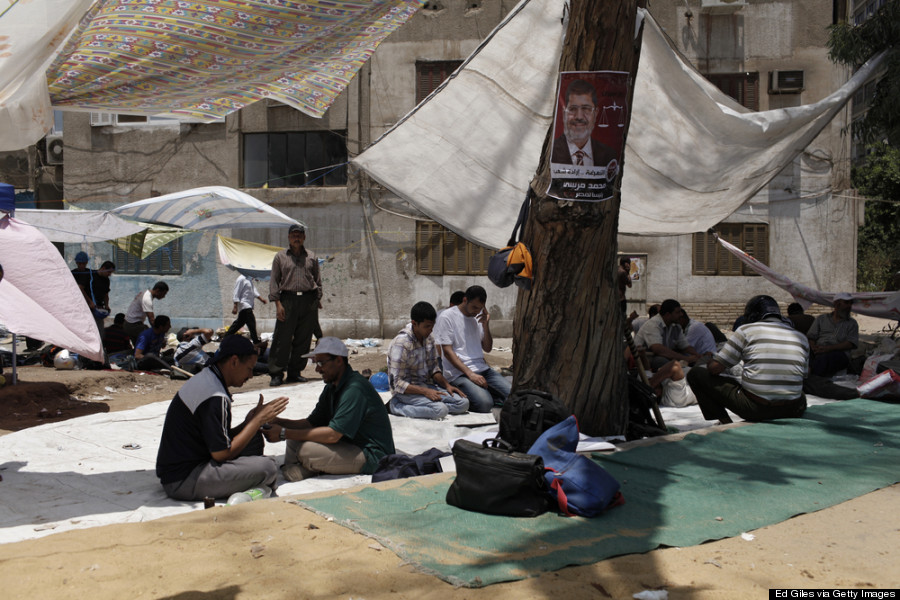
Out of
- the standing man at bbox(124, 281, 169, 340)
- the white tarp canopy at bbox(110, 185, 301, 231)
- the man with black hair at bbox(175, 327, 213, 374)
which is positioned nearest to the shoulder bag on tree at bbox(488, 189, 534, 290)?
the white tarp canopy at bbox(110, 185, 301, 231)

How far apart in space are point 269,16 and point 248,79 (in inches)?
28.2

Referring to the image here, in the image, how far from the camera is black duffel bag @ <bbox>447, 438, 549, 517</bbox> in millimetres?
3635

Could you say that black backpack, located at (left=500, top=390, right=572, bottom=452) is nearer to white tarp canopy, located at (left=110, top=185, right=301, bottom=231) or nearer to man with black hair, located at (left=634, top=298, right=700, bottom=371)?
man with black hair, located at (left=634, top=298, right=700, bottom=371)

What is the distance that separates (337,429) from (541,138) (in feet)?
12.1

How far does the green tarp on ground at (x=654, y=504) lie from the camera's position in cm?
320

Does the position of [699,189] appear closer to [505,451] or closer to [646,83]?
[646,83]

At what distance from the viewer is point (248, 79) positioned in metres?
5.20

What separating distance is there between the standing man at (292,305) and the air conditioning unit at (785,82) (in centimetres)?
1029

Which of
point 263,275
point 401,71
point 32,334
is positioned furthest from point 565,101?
point 401,71

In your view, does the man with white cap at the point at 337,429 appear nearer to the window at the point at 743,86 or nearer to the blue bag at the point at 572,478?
the blue bag at the point at 572,478

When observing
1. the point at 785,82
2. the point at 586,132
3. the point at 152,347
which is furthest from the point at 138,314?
the point at 785,82

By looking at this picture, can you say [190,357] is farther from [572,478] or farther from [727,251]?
[727,251]

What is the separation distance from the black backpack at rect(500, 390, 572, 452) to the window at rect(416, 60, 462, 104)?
11491 millimetres

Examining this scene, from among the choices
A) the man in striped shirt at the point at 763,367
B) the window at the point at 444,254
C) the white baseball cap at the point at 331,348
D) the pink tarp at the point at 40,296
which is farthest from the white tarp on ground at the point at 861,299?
the pink tarp at the point at 40,296
